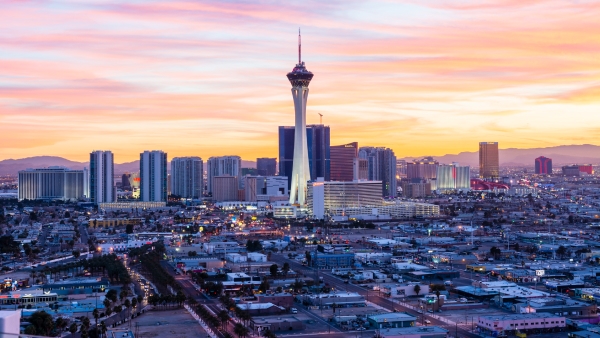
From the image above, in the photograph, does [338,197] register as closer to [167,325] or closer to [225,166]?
[167,325]

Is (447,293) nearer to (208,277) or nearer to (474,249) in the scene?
(208,277)

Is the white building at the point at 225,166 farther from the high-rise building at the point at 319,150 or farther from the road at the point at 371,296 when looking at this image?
the road at the point at 371,296

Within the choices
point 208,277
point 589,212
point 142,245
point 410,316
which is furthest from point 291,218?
point 410,316

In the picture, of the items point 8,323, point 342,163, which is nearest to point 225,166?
point 342,163

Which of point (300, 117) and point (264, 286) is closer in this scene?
point (264, 286)

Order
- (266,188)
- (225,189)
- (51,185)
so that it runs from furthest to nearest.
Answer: (51,185), (266,188), (225,189)
